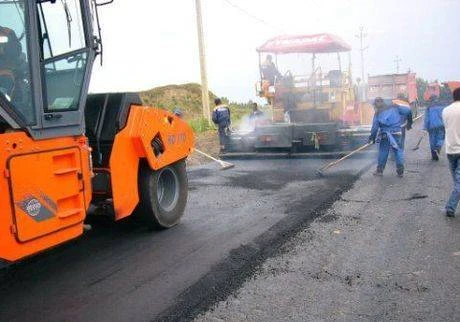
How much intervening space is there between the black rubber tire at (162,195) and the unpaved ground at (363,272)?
1.61 metres

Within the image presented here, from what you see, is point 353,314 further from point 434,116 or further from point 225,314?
point 434,116

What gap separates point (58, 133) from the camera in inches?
157

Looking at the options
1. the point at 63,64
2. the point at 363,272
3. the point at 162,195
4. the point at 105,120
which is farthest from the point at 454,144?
the point at 63,64

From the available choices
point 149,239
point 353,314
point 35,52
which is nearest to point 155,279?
point 149,239

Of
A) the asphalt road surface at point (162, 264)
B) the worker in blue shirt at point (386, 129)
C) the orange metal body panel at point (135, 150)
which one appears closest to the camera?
the asphalt road surface at point (162, 264)

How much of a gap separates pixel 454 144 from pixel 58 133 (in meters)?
4.77

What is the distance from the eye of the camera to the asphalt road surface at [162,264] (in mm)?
3762

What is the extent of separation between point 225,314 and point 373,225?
290 cm

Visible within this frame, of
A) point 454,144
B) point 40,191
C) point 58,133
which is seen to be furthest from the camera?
point 454,144

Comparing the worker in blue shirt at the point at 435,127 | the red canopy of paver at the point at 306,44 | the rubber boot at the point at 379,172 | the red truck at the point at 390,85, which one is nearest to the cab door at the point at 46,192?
the rubber boot at the point at 379,172

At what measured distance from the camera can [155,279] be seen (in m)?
4.32

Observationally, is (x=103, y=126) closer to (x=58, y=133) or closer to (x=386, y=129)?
(x=58, y=133)

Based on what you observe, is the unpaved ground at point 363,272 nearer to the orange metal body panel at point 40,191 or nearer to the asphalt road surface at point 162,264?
the asphalt road surface at point 162,264

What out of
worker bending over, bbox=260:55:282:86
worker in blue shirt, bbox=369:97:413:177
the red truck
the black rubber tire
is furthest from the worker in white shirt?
the red truck
